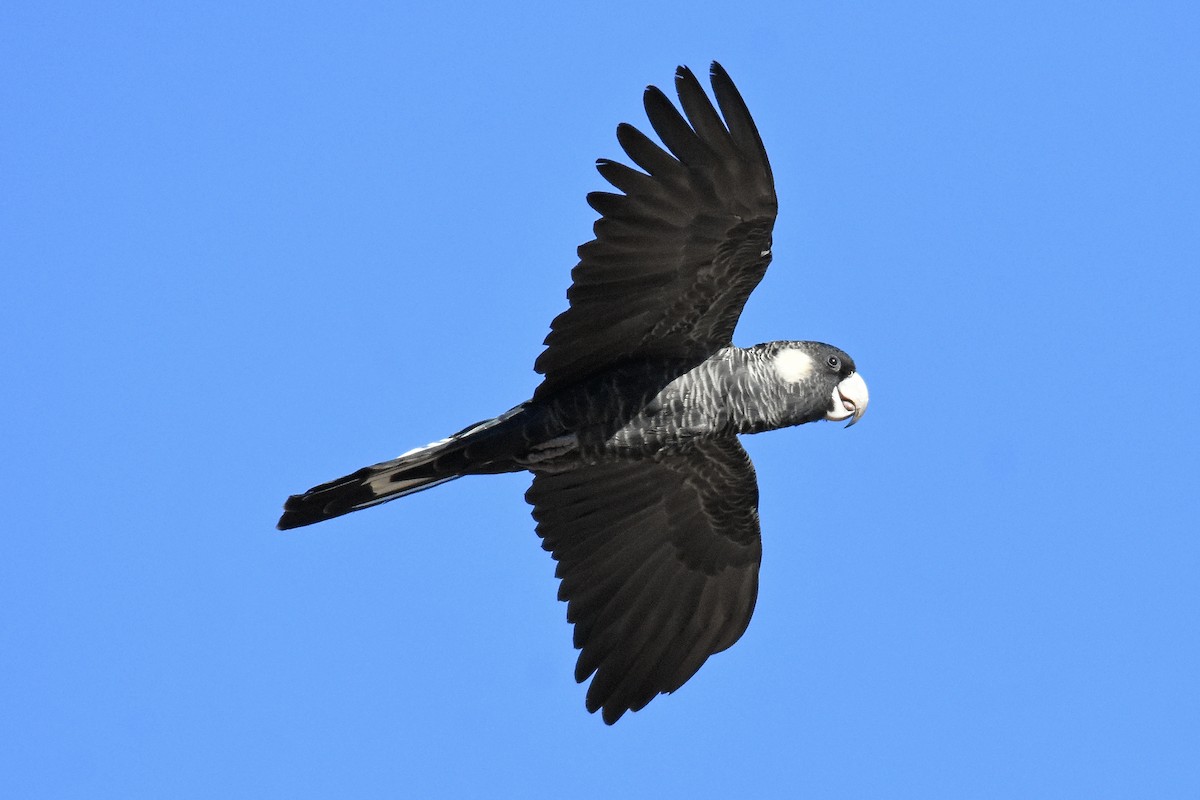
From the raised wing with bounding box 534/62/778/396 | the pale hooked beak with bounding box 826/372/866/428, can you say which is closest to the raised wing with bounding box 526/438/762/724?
the pale hooked beak with bounding box 826/372/866/428

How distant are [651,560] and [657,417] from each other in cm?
165

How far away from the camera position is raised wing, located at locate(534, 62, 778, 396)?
10.5m

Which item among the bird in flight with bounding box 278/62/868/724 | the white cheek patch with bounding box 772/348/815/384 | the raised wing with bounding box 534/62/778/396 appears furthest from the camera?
the white cheek patch with bounding box 772/348/815/384

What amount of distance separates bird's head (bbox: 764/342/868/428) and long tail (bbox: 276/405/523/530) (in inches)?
86.4

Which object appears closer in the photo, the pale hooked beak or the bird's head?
the bird's head

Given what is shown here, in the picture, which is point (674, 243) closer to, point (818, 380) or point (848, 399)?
point (818, 380)

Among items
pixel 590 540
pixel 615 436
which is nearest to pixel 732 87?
pixel 615 436

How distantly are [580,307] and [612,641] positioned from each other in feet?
10.1

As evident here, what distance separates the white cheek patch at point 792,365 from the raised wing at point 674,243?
19.0 inches

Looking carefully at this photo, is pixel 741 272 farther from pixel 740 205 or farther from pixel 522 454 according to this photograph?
pixel 522 454

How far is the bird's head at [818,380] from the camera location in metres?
12.0

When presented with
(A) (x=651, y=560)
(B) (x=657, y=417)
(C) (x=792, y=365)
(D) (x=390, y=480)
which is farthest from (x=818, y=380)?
(D) (x=390, y=480)

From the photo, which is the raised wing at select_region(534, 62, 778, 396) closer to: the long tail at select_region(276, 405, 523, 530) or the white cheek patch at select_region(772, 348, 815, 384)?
the white cheek patch at select_region(772, 348, 815, 384)

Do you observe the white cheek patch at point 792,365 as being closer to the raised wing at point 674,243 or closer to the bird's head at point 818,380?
the bird's head at point 818,380
